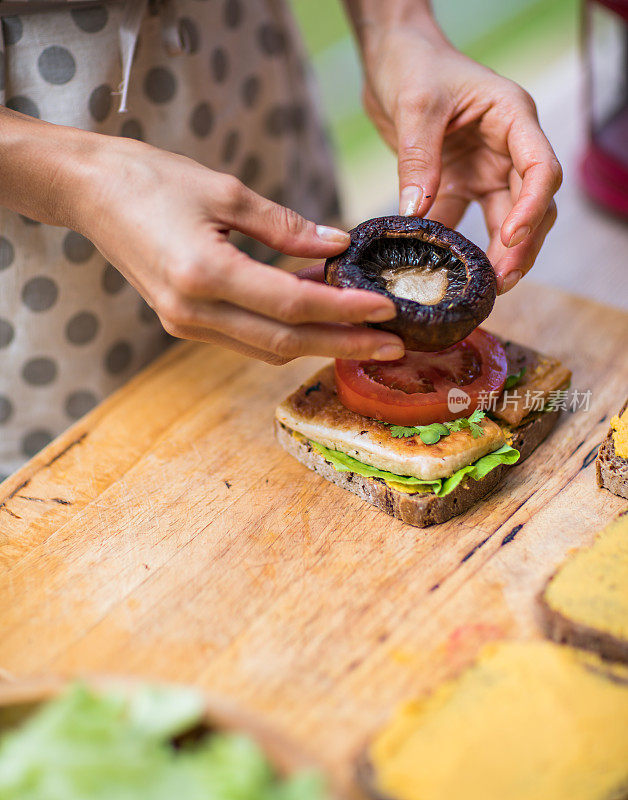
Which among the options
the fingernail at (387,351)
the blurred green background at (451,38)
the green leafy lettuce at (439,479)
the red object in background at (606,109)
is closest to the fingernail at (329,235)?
the fingernail at (387,351)

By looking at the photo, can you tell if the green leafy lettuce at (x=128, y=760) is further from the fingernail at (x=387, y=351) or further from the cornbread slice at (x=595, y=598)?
the fingernail at (x=387, y=351)

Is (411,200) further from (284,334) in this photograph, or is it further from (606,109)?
(606,109)

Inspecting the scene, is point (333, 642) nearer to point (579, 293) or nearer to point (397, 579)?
point (397, 579)

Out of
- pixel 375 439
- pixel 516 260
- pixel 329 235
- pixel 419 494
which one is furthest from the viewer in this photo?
pixel 516 260

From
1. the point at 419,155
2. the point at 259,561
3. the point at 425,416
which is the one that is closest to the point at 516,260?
the point at 419,155

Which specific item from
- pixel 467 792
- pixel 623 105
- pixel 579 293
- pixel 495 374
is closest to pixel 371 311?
pixel 495 374

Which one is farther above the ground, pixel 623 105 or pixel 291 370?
pixel 623 105
